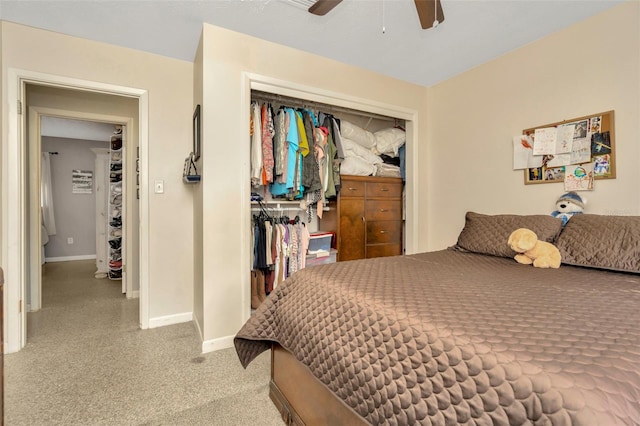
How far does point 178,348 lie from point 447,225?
2724 millimetres

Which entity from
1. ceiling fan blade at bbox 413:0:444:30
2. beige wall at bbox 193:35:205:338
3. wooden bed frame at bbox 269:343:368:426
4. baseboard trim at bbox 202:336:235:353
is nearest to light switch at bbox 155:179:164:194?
beige wall at bbox 193:35:205:338

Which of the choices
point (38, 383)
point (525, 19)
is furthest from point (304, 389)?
point (525, 19)

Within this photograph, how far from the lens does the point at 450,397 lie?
2.36 ft

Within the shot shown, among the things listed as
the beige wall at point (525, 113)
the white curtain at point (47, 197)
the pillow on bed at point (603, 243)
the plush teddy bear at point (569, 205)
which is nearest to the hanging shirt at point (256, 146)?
the beige wall at point (525, 113)

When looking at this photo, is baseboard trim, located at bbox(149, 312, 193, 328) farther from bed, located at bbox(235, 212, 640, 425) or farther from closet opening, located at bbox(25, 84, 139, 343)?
bed, located at bbox(235, 212, 640, 425)

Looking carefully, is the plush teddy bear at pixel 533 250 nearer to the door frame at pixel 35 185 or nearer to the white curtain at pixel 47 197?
the door frame at pixel 35 185

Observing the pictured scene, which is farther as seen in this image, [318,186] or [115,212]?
[115,212]

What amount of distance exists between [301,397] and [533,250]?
1.50m

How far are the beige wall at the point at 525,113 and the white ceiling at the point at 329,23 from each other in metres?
0.16

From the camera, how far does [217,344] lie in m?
2.18

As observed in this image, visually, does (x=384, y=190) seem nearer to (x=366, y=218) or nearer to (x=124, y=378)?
(x=366, y=218)

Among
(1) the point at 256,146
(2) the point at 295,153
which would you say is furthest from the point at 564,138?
(1) the point at 256,146

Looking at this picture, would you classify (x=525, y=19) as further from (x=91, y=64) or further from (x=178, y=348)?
(x=178, y=348)

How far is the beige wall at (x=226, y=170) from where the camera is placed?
2.15m
